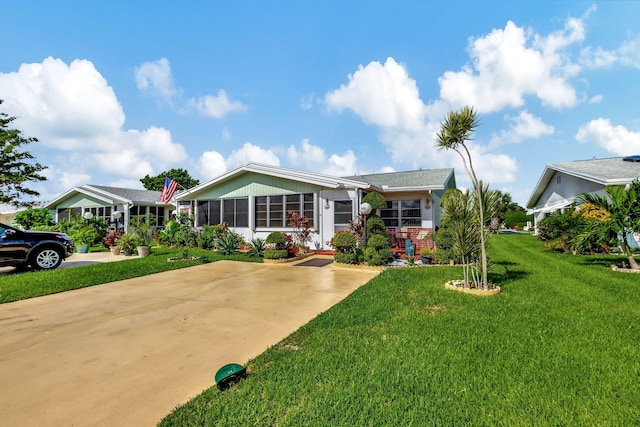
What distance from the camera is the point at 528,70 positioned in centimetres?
998

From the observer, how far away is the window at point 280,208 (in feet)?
41.3

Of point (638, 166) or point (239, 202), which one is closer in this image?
point (638, 166)

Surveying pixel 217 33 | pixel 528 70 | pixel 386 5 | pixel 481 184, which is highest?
pixel 386 5

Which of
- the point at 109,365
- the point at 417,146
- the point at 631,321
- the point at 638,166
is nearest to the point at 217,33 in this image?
the point at 417,146

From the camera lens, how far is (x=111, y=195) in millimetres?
19906

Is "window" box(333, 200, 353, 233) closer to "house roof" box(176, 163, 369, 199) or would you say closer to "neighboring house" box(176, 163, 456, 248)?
"neighboring house" box(176, 163, 456, 248)

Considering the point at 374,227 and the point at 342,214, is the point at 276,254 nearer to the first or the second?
the point at 342,214

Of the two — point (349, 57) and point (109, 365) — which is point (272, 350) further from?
point (349, 57)

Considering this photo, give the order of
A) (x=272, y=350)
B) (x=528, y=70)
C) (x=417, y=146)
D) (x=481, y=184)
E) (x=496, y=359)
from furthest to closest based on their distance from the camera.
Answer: (x=417, y=146) → (x=528, y=70) → (x=481, y=184) → (x=272, y=350) → (x=496, y=359)

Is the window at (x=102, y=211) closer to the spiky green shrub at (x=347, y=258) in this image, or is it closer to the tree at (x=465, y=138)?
the spiky green shrub at (x=347, y=258)

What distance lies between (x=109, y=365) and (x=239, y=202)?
11.7m

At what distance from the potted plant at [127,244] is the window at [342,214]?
9290 mm

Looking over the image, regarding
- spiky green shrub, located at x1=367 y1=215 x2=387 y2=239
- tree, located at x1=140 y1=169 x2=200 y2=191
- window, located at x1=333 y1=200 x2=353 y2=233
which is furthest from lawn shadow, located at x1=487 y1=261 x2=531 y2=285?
tree, located at x1=140 y1=169 x2=200 y2=191

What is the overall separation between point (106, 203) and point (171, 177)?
23.6 metres
